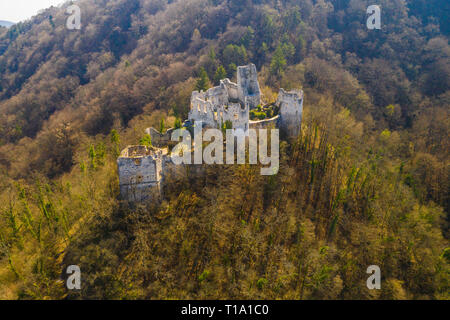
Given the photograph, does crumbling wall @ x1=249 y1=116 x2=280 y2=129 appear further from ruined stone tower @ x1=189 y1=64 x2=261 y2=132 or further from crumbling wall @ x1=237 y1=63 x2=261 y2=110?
crumbling wall @ x1=237 y1=63 x2=261 y2=110

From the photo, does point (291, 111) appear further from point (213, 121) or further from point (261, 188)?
point (261, 188)

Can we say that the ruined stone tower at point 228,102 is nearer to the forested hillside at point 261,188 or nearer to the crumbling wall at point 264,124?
the crumbling wall at point 264,124

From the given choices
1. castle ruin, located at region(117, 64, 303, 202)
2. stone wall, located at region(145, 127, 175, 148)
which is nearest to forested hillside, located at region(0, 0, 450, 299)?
castle ruin, located at region(117, 64, 303, 202)

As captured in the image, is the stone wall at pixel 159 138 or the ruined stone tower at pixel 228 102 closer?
the ruined stone tower at pixel 228 102

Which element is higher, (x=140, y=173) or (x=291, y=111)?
(x=291, y=111)

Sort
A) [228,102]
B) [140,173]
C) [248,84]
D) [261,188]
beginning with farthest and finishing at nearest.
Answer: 1. [248,84]
2. [228,102]
3. [261,188]
4. [140,173]

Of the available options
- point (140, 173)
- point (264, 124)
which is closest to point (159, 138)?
point (140, 173)

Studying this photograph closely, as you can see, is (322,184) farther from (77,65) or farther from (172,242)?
(77,65)

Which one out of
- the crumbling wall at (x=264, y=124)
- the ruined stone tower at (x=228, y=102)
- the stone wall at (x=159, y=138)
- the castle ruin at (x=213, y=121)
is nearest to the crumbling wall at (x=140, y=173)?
the castle ruin at (x=213, y=121)
